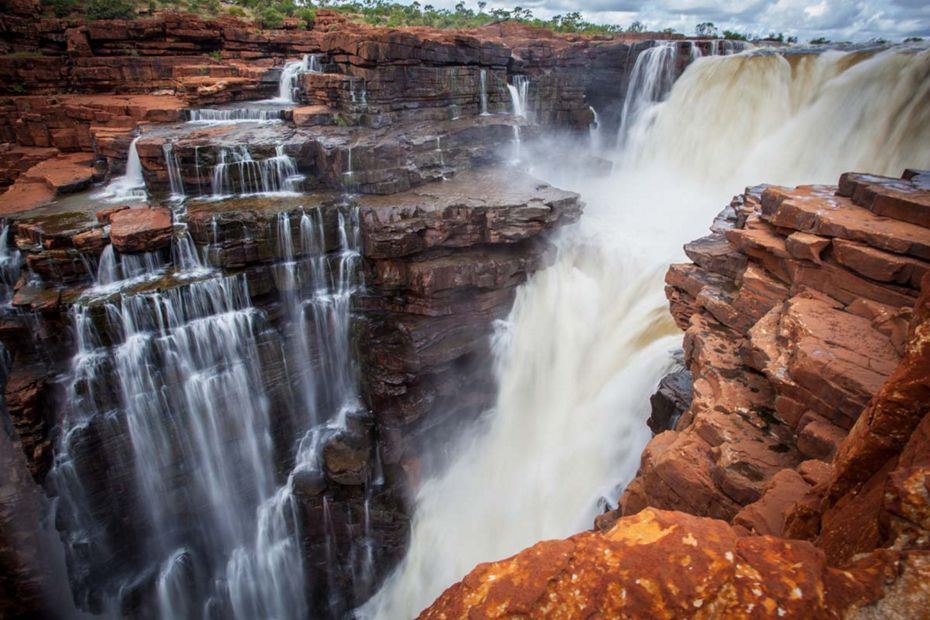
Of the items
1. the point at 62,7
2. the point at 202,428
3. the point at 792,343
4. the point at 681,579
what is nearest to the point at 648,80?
the point at 792,343

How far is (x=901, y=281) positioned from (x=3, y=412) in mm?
16255

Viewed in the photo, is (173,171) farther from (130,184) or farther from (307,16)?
(307,16)

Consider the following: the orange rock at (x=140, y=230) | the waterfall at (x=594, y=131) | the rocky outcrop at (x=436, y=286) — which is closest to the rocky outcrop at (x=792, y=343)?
the rocky outcrop at (x=436, y=286)

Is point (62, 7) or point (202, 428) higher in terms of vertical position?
point (62, 7)

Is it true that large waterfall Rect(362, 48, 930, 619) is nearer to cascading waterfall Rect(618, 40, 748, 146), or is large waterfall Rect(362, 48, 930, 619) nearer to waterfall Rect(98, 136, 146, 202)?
cascading waterfall Rect(618, 40, 748, 146)

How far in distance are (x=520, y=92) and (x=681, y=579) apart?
20598 mm

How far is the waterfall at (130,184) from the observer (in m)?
13.4

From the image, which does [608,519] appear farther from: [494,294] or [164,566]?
[164,566]

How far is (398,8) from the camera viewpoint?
38.6m

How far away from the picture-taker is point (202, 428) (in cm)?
1149

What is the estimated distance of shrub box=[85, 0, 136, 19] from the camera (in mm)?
21859

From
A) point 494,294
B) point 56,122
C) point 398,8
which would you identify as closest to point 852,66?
point 494,294

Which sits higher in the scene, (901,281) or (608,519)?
(901,281)

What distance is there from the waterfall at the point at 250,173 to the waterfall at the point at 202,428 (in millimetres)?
2220
